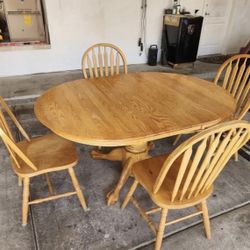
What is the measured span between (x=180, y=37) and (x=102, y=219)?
12.3ft

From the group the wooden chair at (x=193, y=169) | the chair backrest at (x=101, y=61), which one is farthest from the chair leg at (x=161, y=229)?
the chair backrest at (x=101, y=61)

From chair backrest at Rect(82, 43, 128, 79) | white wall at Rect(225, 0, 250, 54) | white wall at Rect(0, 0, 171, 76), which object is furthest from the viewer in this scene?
white wall at Rect(225, 0, 250, 54)

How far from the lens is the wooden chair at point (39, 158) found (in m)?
1.45

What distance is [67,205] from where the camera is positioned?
1781 millimetres

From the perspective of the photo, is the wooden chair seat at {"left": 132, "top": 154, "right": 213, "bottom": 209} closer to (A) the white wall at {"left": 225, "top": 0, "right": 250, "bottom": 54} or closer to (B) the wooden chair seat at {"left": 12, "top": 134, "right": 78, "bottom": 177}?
(B) the wooden chair seat at {"left": 12, "top": 134, "right": 78, "bottom": 177}

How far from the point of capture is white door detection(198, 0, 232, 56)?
A: 5.24 m

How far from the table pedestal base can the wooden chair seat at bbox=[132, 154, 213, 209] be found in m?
0.33

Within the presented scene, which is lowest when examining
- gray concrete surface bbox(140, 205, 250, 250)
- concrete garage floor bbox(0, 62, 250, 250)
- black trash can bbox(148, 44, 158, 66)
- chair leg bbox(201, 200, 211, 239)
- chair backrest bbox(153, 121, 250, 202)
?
concrete garage floor bbox(0, 62, 250, 250)

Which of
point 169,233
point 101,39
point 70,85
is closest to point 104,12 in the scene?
point 101,39

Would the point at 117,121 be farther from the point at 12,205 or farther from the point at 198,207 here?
the point at 12,205

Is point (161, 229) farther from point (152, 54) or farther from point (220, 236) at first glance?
point (152, 54)

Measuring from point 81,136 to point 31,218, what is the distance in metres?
0.85

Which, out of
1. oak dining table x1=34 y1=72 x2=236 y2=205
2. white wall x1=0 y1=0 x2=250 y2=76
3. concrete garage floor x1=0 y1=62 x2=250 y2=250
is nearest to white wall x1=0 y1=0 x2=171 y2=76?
white wall x1=0 y1=0 x2=250 y2=76

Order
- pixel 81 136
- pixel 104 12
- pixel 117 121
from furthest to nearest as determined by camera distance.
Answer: pixel 104 12 → pixel 117 121 → pixel 81 136
